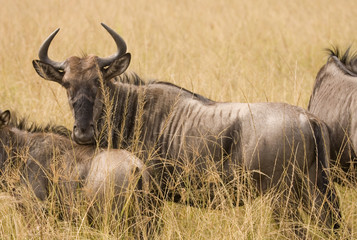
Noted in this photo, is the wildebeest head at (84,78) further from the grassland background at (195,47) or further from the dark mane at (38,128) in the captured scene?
the dark mane at (38,128)

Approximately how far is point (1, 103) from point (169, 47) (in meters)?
3.33

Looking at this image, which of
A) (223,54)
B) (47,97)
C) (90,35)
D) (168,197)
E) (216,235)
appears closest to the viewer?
(216,235)

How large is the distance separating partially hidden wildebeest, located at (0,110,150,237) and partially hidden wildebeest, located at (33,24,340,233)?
0.18 meters

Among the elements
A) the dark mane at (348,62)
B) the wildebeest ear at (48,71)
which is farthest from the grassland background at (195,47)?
the dark mane at (348,62)

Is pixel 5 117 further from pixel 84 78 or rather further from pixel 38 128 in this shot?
pixel 84 78

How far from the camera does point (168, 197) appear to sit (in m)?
4.81

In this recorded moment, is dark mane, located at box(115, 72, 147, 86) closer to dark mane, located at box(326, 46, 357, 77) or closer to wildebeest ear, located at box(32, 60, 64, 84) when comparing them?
wildebeest ear, located at box(32, 60, 64, 84)

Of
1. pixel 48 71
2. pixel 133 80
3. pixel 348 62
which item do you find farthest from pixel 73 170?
pixel 348 62

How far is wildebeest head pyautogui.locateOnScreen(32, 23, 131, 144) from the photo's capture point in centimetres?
472

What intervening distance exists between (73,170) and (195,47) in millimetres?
5907

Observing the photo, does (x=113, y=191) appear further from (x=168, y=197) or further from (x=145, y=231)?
(x=168, y=197)

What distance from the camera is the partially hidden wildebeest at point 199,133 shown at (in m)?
4.44

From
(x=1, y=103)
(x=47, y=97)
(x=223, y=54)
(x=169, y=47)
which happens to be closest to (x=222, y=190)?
(x=47, y=97)

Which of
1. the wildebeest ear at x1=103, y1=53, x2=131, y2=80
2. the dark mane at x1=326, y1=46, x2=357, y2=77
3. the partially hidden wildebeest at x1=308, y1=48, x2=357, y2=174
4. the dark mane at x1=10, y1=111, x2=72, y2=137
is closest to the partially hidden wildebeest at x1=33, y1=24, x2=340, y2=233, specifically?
the wildebeest ear at x1=103, y1=53, x2=131, y2=80
